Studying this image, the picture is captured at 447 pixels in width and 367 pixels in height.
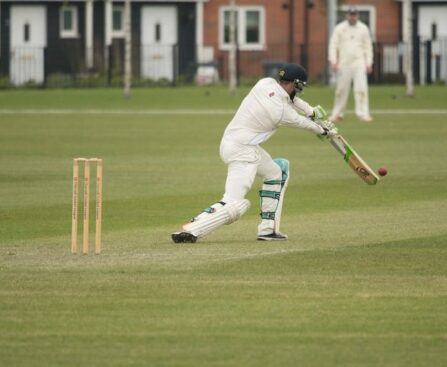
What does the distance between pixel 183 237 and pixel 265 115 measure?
1344 millimetres

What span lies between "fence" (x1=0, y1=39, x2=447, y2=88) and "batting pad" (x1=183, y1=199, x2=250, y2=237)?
3772 cm

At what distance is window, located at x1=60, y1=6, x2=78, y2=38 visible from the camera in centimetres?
6178

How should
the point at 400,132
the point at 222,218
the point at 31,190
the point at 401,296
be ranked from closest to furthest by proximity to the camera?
the point at 401,296 < the point at 222,218 < the point at 31,190 < the point at 400,132

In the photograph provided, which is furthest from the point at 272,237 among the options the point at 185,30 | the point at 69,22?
the point at 69,22

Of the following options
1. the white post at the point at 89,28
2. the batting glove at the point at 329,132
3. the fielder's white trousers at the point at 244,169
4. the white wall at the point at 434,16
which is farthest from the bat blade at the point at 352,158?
the white wall at the point at 434,16

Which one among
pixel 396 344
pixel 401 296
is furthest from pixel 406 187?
pixel 396 344

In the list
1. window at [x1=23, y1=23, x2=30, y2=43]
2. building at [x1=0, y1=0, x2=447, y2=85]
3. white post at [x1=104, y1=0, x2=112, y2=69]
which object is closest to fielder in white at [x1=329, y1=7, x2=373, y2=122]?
building at [x1=0, y1=0, x2=447, y2=85]

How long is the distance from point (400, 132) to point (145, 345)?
2123cm

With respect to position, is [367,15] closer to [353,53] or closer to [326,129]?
[353,53]

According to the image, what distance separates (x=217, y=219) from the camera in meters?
14.0

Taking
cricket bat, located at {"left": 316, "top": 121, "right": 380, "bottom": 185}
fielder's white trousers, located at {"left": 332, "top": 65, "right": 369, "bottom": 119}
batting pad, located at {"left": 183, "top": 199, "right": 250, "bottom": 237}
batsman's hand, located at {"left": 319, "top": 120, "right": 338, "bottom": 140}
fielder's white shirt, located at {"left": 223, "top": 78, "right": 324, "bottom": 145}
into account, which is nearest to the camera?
batting pad, located at {"left": 183, "top": 199, "right": 250, "bottom": 237}

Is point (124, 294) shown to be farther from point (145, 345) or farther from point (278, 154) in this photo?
point (278, 154)

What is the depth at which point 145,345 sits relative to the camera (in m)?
9.33

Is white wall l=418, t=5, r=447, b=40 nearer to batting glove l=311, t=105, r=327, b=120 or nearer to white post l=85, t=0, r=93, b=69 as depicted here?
white post l=85, t=0, r=93, b=69
